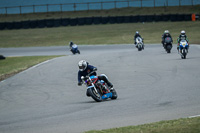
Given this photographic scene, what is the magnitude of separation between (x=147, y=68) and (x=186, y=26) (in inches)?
1292

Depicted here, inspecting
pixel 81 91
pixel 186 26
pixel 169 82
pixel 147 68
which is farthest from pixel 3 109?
pixel 186 26

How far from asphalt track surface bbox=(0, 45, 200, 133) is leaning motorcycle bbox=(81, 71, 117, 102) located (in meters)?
0.25

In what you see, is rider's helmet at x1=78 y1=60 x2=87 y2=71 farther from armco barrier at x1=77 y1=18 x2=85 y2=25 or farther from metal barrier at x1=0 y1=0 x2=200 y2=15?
metal barrier at x1=0 y1=0 x2=200 y2=15

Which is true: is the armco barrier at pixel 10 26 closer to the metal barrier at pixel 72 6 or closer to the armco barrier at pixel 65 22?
the armco barrier at pixel 65 22

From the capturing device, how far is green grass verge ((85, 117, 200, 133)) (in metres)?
6.74

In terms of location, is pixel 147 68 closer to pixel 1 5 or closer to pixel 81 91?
pixel 81 91

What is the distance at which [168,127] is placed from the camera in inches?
275

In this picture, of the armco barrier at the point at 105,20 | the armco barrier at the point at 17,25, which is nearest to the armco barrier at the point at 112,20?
the armco barrier at the point at 105,20

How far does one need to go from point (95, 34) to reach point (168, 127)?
146 ft

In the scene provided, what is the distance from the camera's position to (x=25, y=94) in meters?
13.7

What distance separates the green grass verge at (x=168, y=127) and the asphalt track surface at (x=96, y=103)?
21.5 inches

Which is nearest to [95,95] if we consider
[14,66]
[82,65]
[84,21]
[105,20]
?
[82,65]

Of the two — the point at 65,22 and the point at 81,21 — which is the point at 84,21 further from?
the point at 65,22

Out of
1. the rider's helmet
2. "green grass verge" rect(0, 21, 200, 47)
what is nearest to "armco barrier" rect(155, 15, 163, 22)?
"green grass verge" rect(0, 21, 200, 47)
